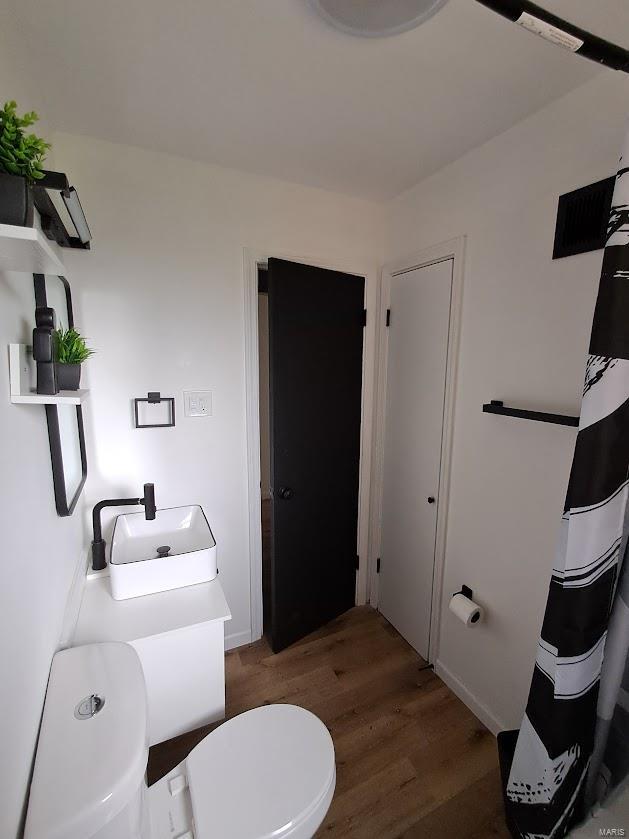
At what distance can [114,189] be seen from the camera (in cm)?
155

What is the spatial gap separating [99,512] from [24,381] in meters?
0.86

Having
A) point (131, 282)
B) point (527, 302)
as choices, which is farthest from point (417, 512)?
point (131, 282)

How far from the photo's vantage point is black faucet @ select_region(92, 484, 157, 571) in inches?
60.2

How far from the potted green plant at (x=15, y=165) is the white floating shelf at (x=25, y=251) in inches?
1.2

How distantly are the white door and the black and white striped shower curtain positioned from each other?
88cm

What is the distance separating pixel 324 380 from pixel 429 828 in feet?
5.95

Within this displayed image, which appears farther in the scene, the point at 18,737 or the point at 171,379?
the point at 171,379

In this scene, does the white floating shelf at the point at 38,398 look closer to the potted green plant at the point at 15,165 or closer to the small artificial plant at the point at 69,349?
the small artificial plant at the point at 69,349

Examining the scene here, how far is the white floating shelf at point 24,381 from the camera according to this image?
83 centimetres

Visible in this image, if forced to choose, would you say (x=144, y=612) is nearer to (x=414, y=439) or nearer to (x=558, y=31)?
(x=414, y=439)

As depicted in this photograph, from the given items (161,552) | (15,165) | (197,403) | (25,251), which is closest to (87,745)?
(161,552)

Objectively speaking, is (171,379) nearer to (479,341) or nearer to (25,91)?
(25,91)

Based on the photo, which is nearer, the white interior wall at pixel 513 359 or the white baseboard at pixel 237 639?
the white interior wall at pixel 513 359

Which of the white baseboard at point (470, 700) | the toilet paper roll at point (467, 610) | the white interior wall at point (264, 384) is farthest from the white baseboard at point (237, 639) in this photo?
the toilet paper roll at point (467, 610)
